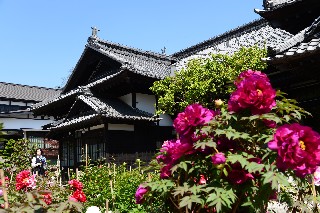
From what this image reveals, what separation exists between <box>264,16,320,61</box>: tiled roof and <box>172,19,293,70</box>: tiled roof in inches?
399

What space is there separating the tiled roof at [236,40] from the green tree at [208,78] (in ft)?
13.0

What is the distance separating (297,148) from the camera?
1.76 m

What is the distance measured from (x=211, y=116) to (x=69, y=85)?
1811cm

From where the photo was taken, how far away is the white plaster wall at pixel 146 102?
52.5 ft

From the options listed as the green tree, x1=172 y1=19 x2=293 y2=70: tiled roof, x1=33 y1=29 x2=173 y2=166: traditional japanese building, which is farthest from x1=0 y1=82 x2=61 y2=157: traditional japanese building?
the green tree

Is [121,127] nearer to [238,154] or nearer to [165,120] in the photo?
[165,120]

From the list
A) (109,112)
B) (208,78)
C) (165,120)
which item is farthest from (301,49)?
(165,120)

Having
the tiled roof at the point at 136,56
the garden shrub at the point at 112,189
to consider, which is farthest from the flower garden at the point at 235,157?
the tiled roof at the point at 136,56

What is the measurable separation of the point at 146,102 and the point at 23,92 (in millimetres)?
26222

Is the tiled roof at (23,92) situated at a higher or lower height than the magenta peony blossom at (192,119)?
higher

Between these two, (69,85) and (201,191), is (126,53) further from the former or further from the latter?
(201,191)

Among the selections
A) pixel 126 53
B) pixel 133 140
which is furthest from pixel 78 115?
pixel 126 53

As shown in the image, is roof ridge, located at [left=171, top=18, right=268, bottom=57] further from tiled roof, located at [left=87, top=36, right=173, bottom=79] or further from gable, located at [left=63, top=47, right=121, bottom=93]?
gable, located at [left=63, top=47, right=121, bottom=93]

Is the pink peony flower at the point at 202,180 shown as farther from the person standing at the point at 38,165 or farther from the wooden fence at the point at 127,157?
the person standing at the point at 38,165
